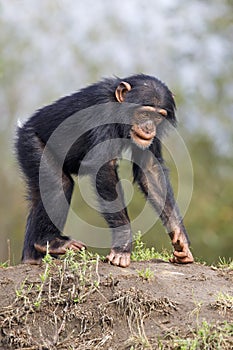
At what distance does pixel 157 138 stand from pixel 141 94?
0.48m

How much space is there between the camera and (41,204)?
645 centimetres

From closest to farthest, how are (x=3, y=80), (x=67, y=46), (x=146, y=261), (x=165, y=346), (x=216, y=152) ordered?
(x=165, y=346), (x=146, y=261), (x=216, y=152), (x=3, y=80), (x=67, y=46)

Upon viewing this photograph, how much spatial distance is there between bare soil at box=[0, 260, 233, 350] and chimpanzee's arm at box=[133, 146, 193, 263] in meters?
0.87

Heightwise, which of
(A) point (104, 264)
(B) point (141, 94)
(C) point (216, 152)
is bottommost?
(A) point (104, 264)

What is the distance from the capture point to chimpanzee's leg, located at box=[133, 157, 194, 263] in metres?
6.18

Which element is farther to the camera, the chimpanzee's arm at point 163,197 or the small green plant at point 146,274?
the chimpanzee's arm at point 163,197

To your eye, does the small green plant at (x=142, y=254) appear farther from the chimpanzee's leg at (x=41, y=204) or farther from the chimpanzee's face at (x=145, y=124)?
the chimpanzee's face at (x=145, y=124)

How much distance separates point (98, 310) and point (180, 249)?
59.1 inches

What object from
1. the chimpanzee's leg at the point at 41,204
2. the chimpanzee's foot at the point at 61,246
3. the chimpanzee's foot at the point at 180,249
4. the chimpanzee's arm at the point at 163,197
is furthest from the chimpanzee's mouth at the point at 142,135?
the chimpanzee's foot at the point at 61,246

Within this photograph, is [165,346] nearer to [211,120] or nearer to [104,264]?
[104,264]

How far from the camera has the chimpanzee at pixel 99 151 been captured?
6148 millimetres

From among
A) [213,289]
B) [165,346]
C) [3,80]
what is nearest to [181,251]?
[213,289]

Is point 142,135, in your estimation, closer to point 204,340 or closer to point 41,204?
point 41,204

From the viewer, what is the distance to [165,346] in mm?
4496
